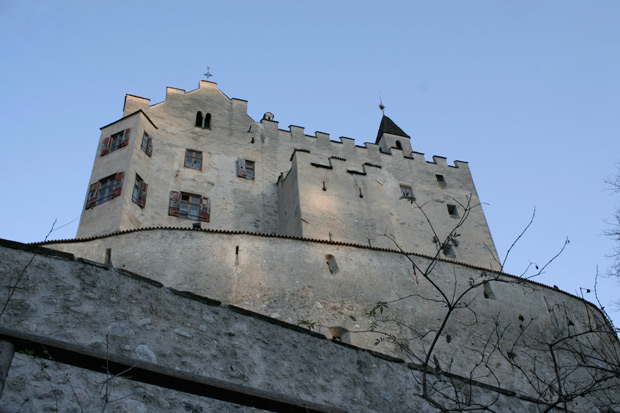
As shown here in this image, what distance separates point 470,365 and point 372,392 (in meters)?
10.1

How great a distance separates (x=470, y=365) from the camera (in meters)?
16.4

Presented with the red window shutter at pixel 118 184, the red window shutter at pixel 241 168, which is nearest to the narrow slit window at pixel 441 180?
the red window shutter at pixel 241 168

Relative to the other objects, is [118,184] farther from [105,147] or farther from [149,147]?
[149,147]

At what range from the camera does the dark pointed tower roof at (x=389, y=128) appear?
115 feet

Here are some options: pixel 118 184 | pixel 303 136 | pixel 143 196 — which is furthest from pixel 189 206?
pixel 303 136

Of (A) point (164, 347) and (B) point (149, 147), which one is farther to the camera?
(B) point (149, 147)

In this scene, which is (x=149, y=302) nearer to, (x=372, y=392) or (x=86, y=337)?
(x=86, y=337)

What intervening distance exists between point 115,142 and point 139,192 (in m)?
2.96

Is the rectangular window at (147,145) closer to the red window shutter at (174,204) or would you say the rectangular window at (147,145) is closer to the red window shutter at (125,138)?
the red window shutter at (125,138)

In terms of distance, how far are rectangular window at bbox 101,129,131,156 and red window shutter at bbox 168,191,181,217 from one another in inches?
111

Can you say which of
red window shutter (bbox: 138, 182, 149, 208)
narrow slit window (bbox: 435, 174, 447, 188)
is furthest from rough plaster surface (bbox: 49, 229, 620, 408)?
narrow slit window (bbox: 435, 174, 447, 188)

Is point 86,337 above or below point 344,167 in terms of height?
below

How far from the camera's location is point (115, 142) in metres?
24.1

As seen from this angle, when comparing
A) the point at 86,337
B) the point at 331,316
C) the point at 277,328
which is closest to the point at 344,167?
the point at 331,316
